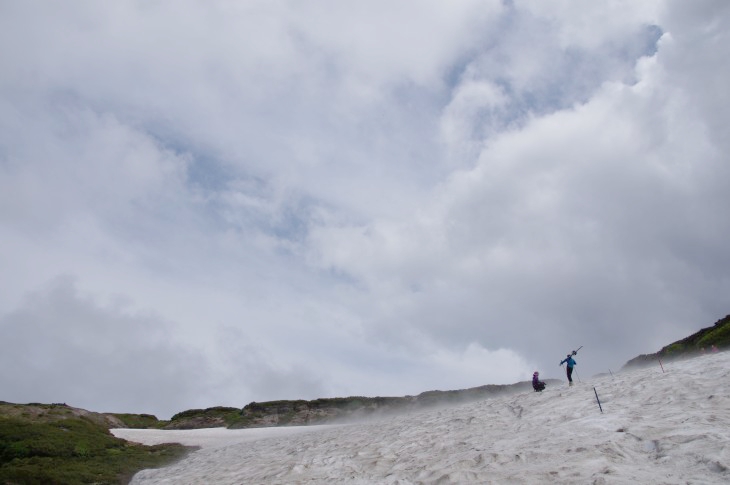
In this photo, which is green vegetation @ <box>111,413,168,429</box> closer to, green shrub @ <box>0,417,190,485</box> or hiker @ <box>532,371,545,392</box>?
green shrub @ <box>0,417,190,485</box>

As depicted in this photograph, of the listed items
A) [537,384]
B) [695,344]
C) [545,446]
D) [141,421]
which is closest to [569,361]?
[537,384]

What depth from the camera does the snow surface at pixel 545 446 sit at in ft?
44.6

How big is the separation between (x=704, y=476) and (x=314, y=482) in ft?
43.2

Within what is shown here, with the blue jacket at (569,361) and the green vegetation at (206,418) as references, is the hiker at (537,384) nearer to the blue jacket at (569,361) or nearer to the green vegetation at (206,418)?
the blue jacket at (569,361)

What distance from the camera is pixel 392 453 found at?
2130 cm

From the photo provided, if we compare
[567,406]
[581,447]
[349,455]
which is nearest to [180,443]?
[349,455]

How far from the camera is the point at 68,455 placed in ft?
101

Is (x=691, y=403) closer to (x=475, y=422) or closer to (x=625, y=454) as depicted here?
(x=625, y=454)

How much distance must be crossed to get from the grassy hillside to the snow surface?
2044cm

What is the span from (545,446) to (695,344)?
41.3m

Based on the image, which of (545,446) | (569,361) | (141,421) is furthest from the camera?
(141,421)

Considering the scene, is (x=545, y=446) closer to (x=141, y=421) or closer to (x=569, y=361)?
(x=569, y=361)

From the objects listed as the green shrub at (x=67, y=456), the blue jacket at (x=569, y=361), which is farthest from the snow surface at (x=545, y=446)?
the blue jacket at (x=569, y=361)

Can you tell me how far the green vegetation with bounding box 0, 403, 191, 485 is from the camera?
24.7 m
